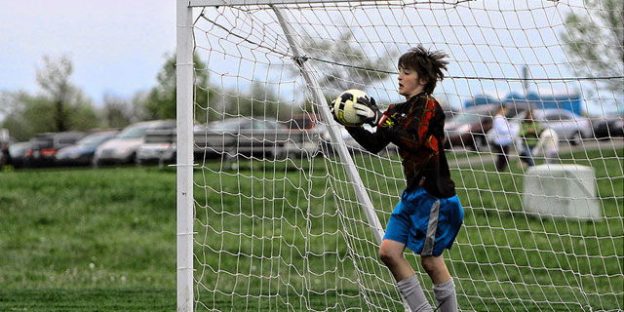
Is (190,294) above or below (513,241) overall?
above

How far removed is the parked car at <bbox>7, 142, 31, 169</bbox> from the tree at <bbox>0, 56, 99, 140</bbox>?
48.5 ft


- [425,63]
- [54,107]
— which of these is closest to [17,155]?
[54,107]

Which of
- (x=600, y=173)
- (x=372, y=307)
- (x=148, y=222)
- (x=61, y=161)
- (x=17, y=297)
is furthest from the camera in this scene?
(x=61, y=161)

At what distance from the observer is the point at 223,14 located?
21.6ft

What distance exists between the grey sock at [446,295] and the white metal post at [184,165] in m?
1.44

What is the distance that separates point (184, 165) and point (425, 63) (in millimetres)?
1512

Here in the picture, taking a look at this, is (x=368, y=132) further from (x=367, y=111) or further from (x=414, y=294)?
(x=414, y=294)

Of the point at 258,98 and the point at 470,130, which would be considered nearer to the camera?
the point at 258,98

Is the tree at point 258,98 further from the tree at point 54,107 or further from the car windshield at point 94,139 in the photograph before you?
the tree at point 54,107

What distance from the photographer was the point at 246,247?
47.0ft

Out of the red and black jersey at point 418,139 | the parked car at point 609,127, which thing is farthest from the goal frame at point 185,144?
the parked car at point 609,127

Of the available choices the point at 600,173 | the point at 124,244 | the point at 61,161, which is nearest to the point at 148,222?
the point at 124,244

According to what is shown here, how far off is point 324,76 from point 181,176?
1484 mm

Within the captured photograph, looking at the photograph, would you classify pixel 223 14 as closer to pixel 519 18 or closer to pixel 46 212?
pixel 519 18
